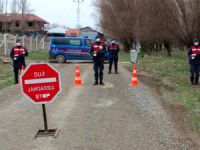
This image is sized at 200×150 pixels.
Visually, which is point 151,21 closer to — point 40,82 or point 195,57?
point 195,57

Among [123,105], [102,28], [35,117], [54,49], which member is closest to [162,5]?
[54,49]

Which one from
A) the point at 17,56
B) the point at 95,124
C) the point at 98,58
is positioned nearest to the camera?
the point at 95,124

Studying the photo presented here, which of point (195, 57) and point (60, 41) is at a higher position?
point (60, 41)

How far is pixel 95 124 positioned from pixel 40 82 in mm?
1543

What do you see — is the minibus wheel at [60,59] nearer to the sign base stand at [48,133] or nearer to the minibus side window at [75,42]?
the minibus side window at [75,42]

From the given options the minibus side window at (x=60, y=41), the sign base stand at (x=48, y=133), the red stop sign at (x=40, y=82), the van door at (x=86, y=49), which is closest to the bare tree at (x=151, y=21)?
the van door at (x=86, y=49)

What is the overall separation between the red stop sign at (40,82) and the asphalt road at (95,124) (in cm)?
74

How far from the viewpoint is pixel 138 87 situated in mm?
14234

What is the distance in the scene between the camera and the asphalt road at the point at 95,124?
6656 mm

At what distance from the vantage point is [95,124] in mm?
8055

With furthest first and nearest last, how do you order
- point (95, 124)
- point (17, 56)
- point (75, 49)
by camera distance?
point (75, 49) → point (17, 56) → point (95, 124)

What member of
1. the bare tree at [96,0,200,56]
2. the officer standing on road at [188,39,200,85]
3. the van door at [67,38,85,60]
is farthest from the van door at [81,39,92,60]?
the officer standing on road at [188,39,200,85]

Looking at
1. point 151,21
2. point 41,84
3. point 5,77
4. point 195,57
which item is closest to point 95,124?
point 41,84

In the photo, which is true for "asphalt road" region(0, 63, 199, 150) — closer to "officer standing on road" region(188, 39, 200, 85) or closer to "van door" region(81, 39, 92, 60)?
"officer standing on road" region(188, 39, 200, 85)
